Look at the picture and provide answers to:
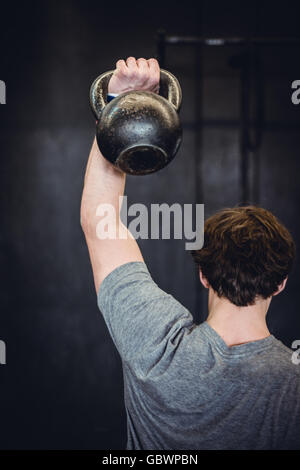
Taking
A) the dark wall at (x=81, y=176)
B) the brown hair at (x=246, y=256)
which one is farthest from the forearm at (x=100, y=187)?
the dark wall at (x=81, y=176)

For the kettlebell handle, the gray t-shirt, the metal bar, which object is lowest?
the gray t-shirt

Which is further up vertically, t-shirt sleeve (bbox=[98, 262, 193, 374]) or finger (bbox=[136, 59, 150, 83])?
finger (bbox=[136, 59, 150, 83])

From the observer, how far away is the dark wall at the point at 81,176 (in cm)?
232

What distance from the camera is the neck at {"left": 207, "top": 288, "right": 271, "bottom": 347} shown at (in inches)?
31.2

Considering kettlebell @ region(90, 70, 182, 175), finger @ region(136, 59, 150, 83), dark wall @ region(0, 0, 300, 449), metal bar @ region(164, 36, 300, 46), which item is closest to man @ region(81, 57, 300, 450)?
finger @ region(136, 59, 150, 83)

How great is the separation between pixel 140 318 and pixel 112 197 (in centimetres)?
26

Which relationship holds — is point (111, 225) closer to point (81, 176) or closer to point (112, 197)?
point (112, 197)

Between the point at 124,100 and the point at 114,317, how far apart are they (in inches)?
15.0

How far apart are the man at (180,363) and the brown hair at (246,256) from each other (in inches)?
1.3

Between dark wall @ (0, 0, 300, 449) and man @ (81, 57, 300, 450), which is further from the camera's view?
dark wall @ (0, 0, 300, 449)

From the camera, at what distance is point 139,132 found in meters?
0.64

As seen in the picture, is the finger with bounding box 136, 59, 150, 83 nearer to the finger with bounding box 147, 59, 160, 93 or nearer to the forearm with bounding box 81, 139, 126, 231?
the finger with bounding box 147, 59, 160, 93

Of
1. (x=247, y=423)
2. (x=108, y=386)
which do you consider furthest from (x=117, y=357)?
(x=247, y=423)

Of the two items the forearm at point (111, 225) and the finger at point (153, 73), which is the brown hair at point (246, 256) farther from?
the finger at point (153, 73)
